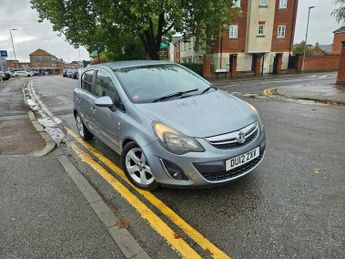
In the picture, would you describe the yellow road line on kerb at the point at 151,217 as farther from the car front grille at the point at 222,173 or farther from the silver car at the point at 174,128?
the car front grille at the point at 222,173

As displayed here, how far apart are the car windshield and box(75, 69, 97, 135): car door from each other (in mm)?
954

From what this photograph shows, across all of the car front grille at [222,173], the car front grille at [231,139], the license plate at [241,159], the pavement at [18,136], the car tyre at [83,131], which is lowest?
the pavement at [18,136]

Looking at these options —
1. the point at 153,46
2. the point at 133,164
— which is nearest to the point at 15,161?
the point at 133,164

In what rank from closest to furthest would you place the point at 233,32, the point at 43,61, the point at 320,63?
the point at 233,32 < the point at 320,63 < the point at 43,61

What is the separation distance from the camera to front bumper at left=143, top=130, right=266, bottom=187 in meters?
2.91

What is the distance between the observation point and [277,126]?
21.5ft

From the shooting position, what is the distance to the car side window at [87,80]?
5.15 m

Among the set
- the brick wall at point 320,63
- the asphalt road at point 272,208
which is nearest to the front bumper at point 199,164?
the asphalt road at point 272,208

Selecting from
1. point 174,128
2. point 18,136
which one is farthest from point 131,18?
point 174,128

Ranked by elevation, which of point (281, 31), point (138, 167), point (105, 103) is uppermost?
point (281, 31)

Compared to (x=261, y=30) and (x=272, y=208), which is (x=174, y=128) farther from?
(x=261, y=30)

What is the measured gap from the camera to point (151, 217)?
2.96 m

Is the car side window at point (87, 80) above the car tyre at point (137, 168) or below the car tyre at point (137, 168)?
above

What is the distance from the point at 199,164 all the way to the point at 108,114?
1.84 meters
